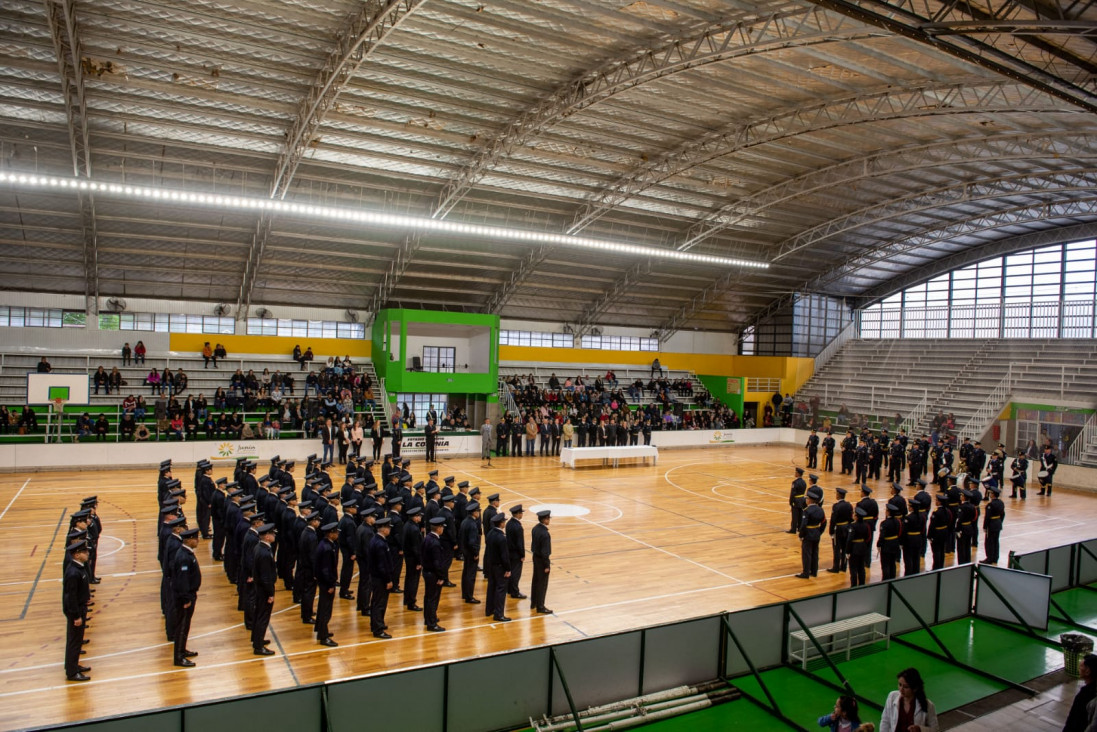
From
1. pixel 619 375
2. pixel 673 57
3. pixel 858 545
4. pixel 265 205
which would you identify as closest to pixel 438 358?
pixel 619 375


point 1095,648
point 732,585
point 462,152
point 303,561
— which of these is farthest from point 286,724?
point 462,152

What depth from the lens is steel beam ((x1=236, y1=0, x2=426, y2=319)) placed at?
16203 millimetres

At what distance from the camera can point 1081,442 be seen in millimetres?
28047

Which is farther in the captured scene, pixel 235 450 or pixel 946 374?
pixel 946 374

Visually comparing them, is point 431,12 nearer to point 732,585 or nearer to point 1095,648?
point 732,585

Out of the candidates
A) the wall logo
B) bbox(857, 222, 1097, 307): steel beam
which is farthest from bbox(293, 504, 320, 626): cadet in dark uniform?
bbox(857, 222, 1097, 307): steel beam

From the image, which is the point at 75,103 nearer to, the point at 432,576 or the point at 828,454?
the point at 432,576

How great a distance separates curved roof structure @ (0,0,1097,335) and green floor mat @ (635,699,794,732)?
1059cm

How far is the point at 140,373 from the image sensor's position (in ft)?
93.2

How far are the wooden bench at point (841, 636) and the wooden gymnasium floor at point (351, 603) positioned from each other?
7.04 feet

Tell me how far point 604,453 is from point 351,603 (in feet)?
53.3

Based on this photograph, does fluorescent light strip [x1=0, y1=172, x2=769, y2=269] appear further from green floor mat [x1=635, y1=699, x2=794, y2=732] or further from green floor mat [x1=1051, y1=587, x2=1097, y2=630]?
green floor mat [x1=1051, y1=587, x2=1097, y2=630]

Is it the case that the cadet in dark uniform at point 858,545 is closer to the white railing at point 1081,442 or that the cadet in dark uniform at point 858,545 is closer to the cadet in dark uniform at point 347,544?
the cadet in dark uniform at point 347,544

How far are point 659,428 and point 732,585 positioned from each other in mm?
22183
